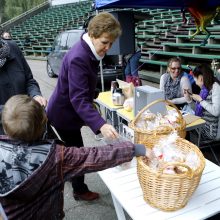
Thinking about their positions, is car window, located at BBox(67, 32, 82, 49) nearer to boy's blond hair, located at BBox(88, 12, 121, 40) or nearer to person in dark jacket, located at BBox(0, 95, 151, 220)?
boy's blond hair, located at BBox(88, 12, 121, 40)

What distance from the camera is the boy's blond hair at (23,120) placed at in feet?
3.94

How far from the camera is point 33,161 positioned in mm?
1205

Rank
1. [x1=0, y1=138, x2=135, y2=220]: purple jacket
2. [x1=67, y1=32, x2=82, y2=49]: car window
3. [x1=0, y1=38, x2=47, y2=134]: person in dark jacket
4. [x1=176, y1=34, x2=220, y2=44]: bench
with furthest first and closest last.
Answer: [x1=67, y1=32, x2=82, y2=49]: car window < [x1=176, y1=34, x2=220, y2=44]: bench < [x1=0, y1=38, x2=47, y2=134]: person in dark jacket < [x1=0, y1=138, x2=135, y2=220]: purple jacket

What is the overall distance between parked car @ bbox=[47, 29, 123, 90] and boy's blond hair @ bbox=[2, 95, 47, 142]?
542 cm

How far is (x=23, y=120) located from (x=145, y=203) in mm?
789

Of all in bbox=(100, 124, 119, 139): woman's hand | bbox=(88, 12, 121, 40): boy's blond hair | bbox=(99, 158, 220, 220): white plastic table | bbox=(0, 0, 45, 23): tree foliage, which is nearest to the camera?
bbox=(99, 158, 220, 220): white plastic table

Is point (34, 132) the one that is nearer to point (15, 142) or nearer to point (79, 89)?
point (15, 142)

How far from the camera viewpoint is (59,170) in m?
1.27

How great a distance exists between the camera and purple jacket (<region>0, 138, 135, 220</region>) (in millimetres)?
1188

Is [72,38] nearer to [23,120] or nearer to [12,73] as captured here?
[12,73]

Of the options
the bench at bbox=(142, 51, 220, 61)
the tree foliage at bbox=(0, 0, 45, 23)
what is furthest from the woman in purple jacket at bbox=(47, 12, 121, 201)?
the tree foliage at bbox=(0, 0, 45, 23)

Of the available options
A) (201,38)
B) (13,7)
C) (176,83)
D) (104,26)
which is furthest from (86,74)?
(13,7)

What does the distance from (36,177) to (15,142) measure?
186 mm

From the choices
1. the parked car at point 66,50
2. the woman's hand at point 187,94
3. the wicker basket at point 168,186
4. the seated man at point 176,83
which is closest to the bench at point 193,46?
the parked car at point 66,50
